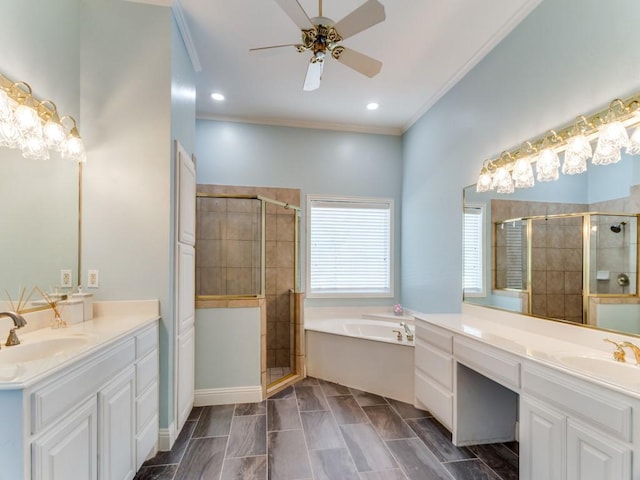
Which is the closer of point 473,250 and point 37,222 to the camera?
point 37,222

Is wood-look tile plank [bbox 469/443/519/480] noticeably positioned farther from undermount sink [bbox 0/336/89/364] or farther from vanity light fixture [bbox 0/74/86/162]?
vanity light fixture [bbox 0/74/86/162]

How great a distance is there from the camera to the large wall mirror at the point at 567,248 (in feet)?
5.32

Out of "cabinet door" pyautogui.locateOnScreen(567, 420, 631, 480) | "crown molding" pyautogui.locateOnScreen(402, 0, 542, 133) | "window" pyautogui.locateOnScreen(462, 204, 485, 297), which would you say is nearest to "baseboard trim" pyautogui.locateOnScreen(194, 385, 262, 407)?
"window" pyautogui.locateOnScreen(462, 204, 485, 297)

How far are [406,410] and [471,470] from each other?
80 centimetres

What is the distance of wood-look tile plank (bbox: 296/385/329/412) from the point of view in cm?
278

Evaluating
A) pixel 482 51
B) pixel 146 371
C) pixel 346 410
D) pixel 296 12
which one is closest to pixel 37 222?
pixel 146 371

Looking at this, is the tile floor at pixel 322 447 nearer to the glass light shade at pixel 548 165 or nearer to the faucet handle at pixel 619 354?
the faucet handle at pixel 619 354

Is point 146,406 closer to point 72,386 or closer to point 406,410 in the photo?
point 72,386

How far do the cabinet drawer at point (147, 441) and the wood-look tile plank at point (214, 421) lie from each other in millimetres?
369

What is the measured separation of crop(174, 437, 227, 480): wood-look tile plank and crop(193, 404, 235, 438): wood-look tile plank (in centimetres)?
8

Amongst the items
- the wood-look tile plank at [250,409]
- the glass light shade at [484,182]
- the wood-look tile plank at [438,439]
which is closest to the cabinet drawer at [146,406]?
the wood-look tile plank at [250,409]

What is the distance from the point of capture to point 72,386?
49.3 inches

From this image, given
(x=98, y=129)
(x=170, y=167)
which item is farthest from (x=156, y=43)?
(x=170, y=167)

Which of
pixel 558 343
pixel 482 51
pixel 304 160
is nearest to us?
pixel 558 343
